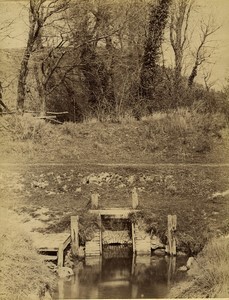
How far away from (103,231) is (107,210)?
1.43ft

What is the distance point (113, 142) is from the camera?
5.78m

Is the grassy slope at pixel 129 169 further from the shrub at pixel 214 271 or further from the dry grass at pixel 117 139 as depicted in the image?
the shrub at pixel 214 271

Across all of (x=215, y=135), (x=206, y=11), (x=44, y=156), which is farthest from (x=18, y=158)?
(x=206, y=11)

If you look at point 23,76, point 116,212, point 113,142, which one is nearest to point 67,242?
point 116,212

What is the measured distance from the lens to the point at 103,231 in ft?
20.6

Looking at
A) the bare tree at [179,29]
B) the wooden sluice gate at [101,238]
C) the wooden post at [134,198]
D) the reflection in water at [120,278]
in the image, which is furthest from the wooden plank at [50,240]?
the bare tree at [179,29]

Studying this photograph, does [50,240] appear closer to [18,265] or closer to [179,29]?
Result: [18,265]

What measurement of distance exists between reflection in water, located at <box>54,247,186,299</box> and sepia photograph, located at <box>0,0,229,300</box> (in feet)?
0.05

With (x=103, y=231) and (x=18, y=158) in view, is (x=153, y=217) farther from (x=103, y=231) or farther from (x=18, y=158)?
(x=18, y=158)

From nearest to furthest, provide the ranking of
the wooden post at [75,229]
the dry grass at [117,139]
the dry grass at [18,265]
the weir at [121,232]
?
the dry grass at [18,265] → the dry grass at [117,139] → the wooden post at [75,229] → the weir at [121,232]

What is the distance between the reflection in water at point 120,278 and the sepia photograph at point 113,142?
0.05ft

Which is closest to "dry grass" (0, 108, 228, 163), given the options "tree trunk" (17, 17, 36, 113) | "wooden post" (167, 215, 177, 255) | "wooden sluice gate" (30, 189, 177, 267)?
"tree trunk" (17, 17, 36, 113)

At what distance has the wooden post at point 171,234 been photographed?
18.8ft

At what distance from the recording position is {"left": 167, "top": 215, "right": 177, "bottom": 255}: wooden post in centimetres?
573
